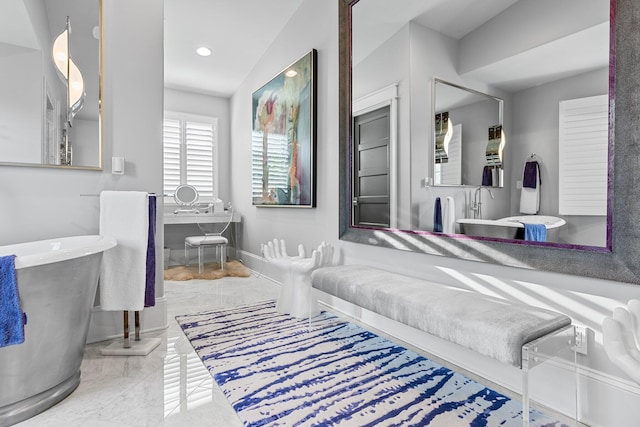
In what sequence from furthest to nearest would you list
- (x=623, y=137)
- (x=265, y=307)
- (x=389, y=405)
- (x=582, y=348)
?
(x=265, y=307) → (x=389, y=405) → (x=582, y=348) → (x=623, y=137)

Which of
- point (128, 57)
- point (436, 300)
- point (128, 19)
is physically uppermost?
point (128, 19)

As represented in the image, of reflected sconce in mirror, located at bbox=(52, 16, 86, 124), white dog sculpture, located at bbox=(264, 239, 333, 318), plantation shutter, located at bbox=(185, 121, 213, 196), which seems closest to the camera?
reflected sconce in mirror, located at bbox=(52, 16, 86, 124)

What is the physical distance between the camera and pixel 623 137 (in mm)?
1274

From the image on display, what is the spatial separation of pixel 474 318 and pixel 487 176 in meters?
0.78

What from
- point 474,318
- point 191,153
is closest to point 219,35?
point 191,153

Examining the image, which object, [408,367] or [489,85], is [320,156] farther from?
[408,367]

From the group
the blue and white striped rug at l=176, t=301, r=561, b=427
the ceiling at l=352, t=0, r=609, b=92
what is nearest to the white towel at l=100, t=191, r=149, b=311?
the blue and white striped rug at l=176, t=301, r=561, b=427

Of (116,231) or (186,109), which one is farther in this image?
(186,109)

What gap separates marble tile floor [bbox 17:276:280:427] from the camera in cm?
145

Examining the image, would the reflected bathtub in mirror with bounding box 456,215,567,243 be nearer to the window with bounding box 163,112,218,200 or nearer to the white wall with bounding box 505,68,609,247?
the white wall with bounding box 505,68,609,247

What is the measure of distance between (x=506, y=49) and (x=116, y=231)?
241cm

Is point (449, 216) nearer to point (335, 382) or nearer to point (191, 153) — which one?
point (335, 382)

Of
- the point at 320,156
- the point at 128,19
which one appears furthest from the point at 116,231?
the point at 320,156

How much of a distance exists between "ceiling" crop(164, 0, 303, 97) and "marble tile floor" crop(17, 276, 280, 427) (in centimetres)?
301
